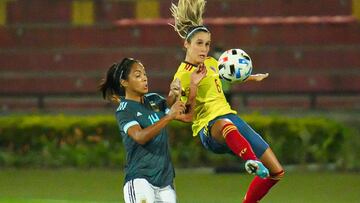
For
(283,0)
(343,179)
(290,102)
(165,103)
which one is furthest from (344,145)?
(165,103)

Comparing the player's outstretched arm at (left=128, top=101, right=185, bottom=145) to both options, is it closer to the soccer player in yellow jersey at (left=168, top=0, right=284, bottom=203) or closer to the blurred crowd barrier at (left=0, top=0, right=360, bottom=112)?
the soccer player in yellow jersey at (left=168, top=0, right=284, bottom=203)

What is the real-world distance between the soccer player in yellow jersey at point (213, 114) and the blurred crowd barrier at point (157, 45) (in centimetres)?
944

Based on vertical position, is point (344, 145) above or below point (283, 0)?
below

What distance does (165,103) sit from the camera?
31.3 feet

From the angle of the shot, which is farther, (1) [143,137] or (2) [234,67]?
(2) [234,67]

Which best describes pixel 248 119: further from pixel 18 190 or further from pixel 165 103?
pixel 165 103

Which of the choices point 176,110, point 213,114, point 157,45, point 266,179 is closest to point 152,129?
point 176,110

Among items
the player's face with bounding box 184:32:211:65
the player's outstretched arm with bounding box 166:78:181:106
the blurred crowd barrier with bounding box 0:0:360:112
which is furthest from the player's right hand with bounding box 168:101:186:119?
the blurred crowd barrier with bounding box 0:0:360:112

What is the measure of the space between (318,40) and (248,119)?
4.51 m

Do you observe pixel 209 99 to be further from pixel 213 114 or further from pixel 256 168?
pixel 256 168

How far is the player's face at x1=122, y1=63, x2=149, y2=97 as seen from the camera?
933cm

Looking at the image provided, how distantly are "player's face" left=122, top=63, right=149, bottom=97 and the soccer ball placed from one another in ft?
7.39

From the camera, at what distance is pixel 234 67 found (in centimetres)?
1152

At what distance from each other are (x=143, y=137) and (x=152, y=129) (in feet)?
0.30
